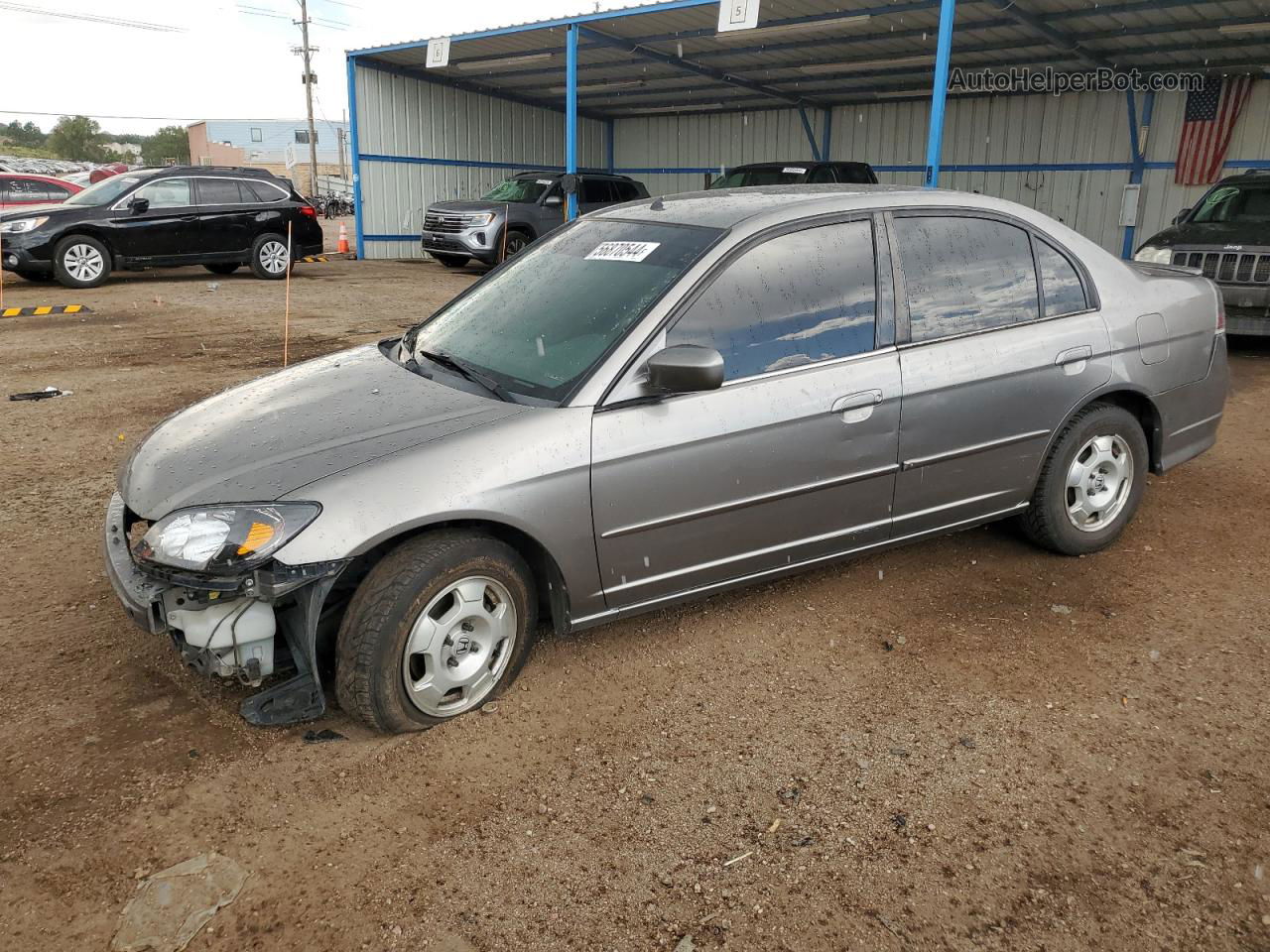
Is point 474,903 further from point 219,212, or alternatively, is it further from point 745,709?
point 219,212

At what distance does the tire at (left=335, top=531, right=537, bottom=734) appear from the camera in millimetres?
2848

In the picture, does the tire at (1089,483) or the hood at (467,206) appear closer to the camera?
the tire at (1089,483)

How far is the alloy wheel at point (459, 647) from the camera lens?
296 centimetres

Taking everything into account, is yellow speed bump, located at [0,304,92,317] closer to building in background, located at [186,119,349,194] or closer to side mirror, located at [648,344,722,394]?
side mirror, located at [648,344,722,394]

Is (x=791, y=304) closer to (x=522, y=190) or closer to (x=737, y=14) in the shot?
(x=737, y=14)

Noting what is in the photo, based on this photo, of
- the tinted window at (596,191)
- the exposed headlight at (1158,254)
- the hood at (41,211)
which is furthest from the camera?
the tinted window at (596,191)

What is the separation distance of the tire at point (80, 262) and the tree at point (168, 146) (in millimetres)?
88568

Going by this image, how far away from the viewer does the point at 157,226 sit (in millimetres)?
13844

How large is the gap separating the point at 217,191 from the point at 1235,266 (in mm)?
13137

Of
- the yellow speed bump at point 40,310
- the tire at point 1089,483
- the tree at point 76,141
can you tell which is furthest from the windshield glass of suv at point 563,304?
the tree at point 76,141

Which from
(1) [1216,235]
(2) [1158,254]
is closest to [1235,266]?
(1) [1216,235]

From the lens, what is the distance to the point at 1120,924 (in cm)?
229

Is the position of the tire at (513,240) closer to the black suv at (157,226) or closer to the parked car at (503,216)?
the parked car at (503,216)

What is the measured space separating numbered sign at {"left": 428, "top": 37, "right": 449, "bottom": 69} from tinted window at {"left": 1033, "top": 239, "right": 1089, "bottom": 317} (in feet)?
52.1
